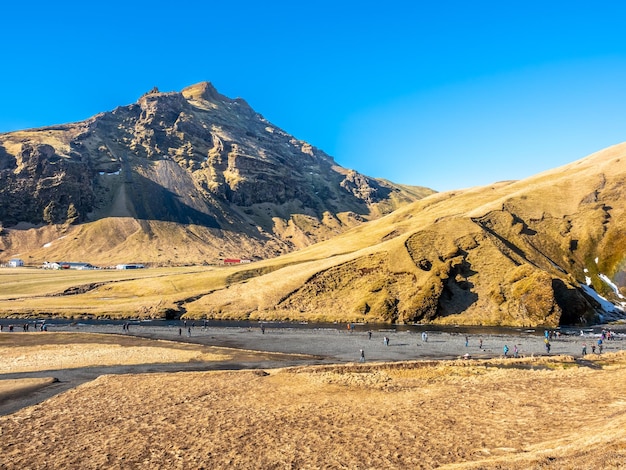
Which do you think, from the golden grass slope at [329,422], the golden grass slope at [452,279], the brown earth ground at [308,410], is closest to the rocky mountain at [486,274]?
the golden grass slope at [452,279]

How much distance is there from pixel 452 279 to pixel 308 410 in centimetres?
8101

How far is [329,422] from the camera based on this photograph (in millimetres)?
28844

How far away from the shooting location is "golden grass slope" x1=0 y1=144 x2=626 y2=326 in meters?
96.9

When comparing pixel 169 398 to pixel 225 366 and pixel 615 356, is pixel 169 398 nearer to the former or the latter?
pixel 225 366

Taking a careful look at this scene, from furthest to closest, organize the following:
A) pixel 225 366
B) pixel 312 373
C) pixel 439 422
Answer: pixel 225 366 → pixel 312 373 → pixel 439 422

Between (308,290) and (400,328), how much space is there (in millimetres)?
32899

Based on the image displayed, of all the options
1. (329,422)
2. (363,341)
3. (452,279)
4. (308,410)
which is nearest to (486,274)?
(452,279)

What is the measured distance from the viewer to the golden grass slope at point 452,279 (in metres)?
96.9

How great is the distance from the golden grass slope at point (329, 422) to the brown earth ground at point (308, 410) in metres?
0.13

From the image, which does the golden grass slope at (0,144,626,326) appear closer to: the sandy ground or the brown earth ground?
the sandy ground

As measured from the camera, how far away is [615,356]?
55.5m

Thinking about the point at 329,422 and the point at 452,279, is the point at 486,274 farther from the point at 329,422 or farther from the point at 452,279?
the point at 329,422

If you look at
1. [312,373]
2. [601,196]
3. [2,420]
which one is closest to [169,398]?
[2,420]

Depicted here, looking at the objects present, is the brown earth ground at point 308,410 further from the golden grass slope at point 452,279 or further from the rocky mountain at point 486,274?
the golden grass slope at point 452,279
